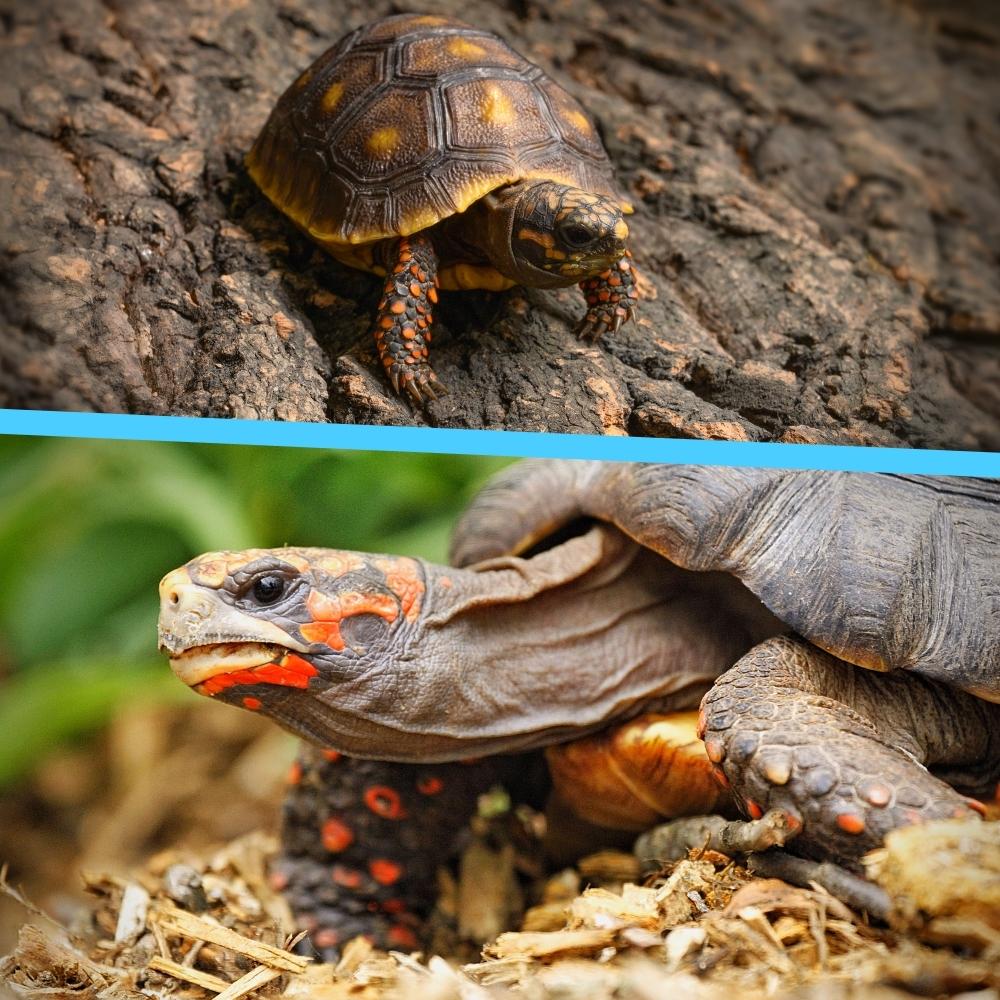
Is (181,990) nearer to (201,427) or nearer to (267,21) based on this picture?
(201,427)

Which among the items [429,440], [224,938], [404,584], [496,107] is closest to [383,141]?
→ [496,107]

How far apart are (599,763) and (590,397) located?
66cm

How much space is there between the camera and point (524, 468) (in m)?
1.81

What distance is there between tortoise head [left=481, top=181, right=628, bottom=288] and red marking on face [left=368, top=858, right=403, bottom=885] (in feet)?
3.52

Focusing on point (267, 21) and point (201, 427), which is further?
point (267, 21)

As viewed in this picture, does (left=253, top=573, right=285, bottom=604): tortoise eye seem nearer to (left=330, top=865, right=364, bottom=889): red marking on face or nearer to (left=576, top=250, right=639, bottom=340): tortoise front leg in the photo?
(left=576, top=250, right=639, bottom=340): tortoise front leg

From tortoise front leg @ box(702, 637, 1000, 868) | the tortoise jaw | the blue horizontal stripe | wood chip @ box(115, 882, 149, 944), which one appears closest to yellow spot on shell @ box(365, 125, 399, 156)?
the blue horizontal stripe

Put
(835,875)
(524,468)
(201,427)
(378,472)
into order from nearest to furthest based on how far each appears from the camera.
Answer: (835,875), (201,427), (378,472), (524,468)

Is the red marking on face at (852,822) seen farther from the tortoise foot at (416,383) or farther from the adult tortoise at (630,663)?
the tortoise foot at (416,383)

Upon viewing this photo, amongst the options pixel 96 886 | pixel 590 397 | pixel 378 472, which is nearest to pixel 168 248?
pixel 378 472

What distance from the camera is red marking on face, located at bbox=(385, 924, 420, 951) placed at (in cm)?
173

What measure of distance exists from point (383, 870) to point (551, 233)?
1.16 metres

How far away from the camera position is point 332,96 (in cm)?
140

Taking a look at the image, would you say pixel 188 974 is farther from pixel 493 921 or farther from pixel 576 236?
pixel 576 236
